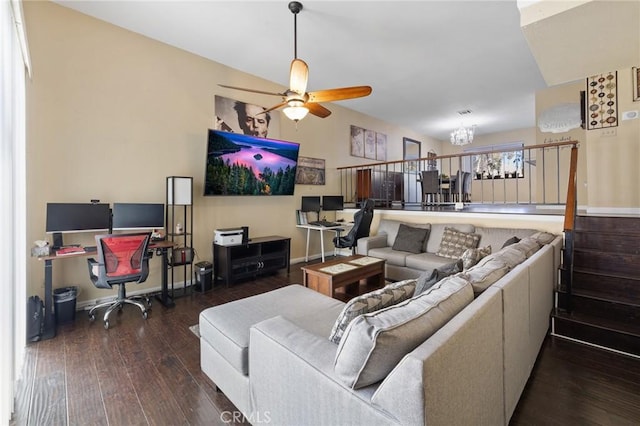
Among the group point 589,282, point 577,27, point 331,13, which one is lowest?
point 589,282

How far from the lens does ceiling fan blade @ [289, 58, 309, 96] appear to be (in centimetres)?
269

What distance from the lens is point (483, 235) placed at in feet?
12.9

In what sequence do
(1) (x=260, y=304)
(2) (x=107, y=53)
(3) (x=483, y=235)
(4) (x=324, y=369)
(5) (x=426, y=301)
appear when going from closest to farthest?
1. (4) (x=324, y=369)
2. (5) (x=426, y=301)
3. (1) (x=260, y=304)
4. (2) (x=107, y=53)
5. (3) (x=483, y=235)

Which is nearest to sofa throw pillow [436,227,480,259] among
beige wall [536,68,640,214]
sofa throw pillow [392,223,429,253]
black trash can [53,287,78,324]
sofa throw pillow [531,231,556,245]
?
sofa throw pillow [392,223,429,253]

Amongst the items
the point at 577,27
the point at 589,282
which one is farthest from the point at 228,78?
the point at 589,282

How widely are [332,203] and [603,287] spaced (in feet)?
13.4

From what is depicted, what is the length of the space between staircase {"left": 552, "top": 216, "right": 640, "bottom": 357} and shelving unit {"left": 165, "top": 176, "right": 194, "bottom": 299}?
165 inches

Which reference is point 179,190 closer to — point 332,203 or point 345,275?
point 345,275

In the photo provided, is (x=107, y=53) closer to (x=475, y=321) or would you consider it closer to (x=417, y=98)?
(x=475, y=321)

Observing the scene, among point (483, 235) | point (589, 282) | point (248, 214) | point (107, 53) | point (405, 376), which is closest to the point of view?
point (405, 376)

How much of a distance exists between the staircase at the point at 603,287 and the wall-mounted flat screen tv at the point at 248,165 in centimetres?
395

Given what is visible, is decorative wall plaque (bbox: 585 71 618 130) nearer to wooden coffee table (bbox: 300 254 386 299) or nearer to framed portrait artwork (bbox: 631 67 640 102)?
framed portrait artwork (bbox: 631 67 640 102)

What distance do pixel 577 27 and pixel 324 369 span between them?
69.8 inches

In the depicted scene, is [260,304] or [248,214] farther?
[248,214]
